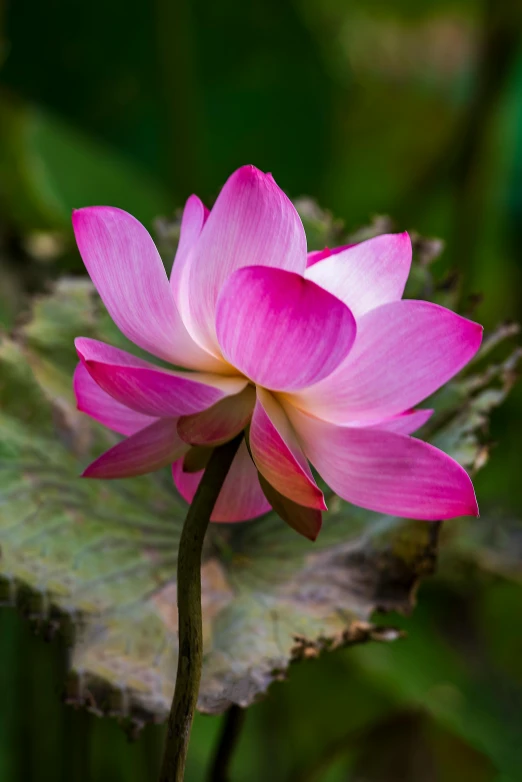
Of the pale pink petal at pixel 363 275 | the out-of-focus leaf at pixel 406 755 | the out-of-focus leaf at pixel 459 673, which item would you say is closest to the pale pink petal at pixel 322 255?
the pale pink petal at pixel 363 275

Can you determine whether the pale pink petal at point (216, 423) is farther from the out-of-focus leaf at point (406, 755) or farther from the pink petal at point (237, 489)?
the out-of-focus leaf at point (406, 755)

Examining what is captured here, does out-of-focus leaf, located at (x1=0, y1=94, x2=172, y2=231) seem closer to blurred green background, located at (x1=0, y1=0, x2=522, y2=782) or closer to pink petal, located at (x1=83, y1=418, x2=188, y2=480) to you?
blurred green background, located at (x1=0, y1=0, x2=522, y2=782)

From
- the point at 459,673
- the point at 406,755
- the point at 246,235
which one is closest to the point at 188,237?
the point at 246,235

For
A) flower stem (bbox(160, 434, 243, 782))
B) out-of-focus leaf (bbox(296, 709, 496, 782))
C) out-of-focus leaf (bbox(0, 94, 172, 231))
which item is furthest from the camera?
out-of-focus leaf (bbox(0, 94, 172, 231))

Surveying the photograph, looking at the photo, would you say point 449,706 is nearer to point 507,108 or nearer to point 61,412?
point 61,412

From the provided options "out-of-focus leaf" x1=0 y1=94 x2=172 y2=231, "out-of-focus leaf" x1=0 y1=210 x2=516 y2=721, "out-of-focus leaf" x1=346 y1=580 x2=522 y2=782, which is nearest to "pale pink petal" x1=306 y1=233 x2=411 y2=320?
"out-of-focus leaf" x1=0 y1=210 x2=516 y2=721

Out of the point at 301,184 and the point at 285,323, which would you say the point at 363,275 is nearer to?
the point at 285,323
